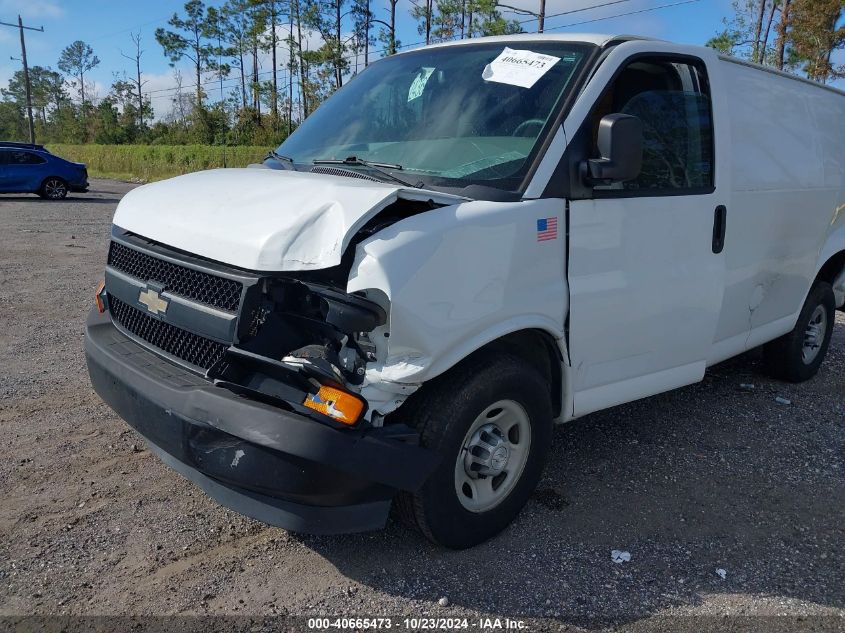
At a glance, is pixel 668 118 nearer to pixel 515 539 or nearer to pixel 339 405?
pixel 515 539

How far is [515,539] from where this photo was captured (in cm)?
342

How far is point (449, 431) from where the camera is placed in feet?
9.52

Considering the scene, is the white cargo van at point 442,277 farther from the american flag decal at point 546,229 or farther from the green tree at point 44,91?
the green tree at point 44,91

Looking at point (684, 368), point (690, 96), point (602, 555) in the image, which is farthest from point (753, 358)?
point (602, 555)

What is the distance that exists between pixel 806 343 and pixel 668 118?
10.1ft

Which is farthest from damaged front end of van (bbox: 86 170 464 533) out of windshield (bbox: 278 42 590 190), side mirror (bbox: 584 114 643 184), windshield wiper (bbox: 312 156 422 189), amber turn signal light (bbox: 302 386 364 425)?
side mirror (bbox: 584 114 643 184)

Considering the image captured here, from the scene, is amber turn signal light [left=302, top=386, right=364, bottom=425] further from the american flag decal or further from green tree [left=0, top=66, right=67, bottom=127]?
green tree [left=0, top=66, right=67, bottom=127]

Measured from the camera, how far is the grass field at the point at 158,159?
39.8 m

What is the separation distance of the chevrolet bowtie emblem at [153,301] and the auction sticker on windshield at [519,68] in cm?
192

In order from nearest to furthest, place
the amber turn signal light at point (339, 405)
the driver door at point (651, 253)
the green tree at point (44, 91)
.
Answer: the amber turn signal light at point (339, 405), the driver door at point (651, 253), the green tree at point (44, 91)

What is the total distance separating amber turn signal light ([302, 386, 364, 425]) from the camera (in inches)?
101

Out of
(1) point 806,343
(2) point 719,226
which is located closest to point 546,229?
(2) point 719,226

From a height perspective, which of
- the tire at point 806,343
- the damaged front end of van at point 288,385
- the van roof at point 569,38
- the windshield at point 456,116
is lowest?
the tire at point 806,343

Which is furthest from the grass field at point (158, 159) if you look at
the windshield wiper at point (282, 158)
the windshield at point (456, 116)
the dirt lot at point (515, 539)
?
the dirt lot at point (515, 539)
